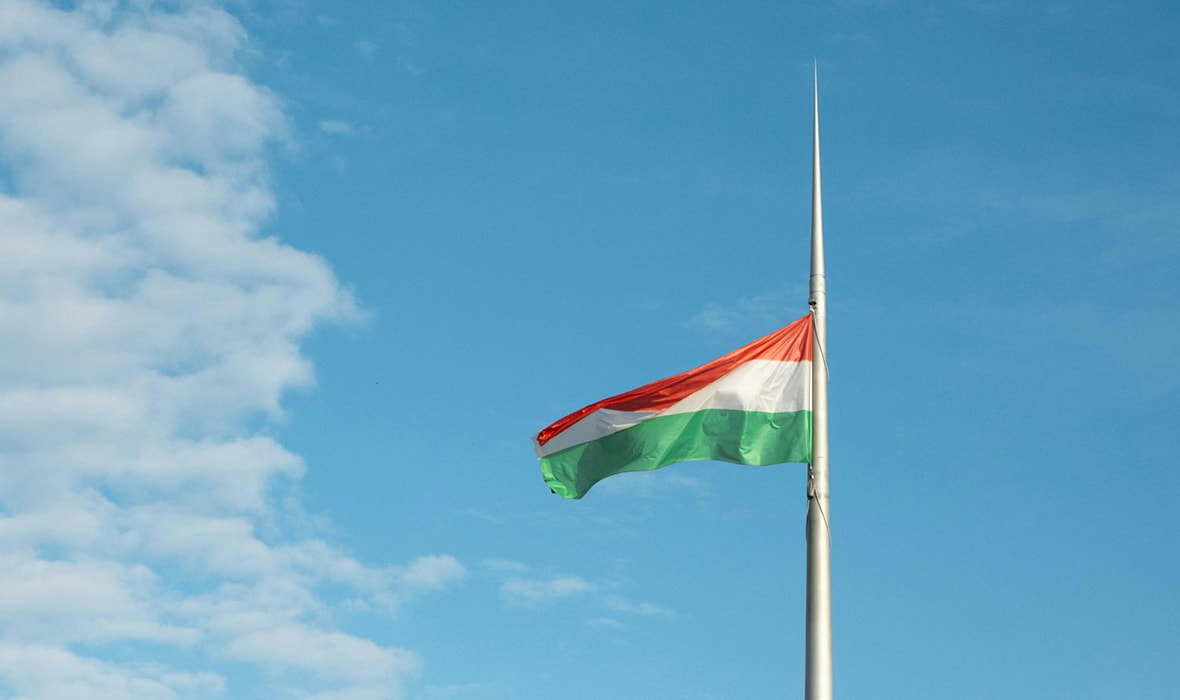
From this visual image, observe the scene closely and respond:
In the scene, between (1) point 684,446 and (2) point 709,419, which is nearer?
(2) point 709,419

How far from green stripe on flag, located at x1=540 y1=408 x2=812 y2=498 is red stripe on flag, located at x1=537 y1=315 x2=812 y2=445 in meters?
0.37

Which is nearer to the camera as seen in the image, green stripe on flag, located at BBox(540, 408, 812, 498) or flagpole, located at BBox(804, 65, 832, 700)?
flagpole, located at BBox(804, 65, 832, 700)

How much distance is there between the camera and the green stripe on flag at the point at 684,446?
26.0m

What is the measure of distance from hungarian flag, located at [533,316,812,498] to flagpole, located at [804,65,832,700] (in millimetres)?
201

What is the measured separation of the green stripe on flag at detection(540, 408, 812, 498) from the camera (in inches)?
1022

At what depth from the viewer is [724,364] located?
26.8m

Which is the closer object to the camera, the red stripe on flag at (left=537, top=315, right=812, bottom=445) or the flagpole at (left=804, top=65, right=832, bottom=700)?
the flagpole at (left=804, top=65, right=832, bottom=700)

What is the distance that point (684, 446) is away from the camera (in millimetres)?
26688

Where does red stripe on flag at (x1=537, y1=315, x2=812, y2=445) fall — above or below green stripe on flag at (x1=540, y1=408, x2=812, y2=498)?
above

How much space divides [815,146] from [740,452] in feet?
23.4

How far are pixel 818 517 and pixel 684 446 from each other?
3.18 meters

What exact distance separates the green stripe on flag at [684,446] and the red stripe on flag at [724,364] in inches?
14.6

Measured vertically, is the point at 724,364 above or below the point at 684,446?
above

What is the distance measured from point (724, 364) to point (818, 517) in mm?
3660
